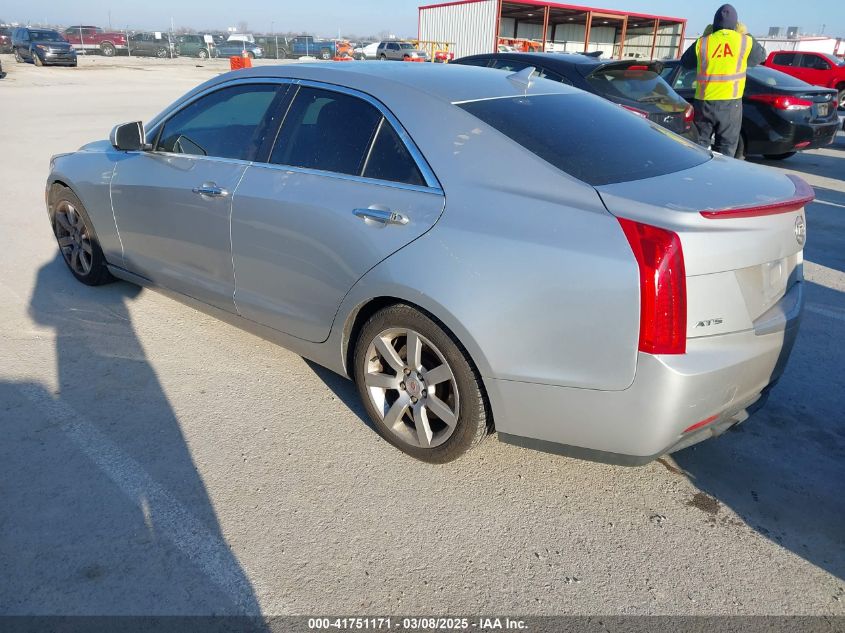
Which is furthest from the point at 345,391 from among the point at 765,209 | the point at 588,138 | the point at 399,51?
the point at 399,51

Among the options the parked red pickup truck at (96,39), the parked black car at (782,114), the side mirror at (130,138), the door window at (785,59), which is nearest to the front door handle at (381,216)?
the side mirror at (130,138)

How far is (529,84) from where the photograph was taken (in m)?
3.46

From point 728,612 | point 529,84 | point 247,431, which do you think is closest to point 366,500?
point 247,431

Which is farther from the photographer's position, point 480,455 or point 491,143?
point 480,455

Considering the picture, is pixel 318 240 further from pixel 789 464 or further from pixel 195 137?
pixel 789 464

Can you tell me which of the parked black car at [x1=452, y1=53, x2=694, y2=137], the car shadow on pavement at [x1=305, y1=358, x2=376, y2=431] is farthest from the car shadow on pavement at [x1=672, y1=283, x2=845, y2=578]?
the parked black car at [x1=452, y1=53, x2=694, y2=137]

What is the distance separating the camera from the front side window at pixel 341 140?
2.98 meters

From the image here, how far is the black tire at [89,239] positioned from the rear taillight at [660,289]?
3863mm

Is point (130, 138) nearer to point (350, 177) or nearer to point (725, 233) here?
point (350, 177)

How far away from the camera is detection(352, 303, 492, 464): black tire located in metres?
2.72

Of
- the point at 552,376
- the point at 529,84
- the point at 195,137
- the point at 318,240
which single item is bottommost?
the point at 552,376

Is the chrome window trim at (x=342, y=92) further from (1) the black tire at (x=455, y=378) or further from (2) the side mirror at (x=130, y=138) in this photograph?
(1) the black tire at (x=455, y=378)

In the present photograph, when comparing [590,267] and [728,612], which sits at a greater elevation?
[590,267]

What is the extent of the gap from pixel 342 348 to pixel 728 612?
1.92 m
